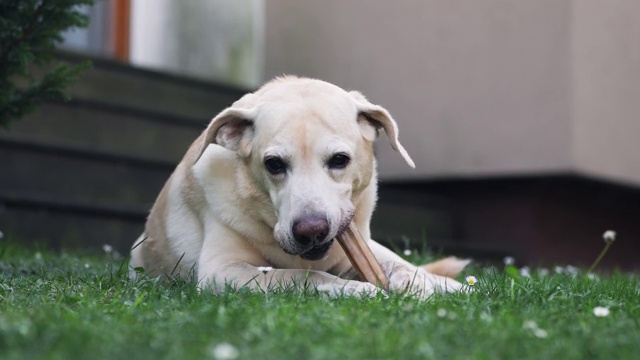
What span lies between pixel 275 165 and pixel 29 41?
Answer: 130 cm

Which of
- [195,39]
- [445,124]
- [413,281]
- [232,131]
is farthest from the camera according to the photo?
[195,39]

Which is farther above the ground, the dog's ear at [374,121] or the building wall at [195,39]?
the dog's ear at [374,121]

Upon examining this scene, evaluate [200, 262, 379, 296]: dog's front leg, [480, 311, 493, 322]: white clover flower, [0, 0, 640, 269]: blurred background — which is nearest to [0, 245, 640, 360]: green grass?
[480, 311, 493, 322]: white clover flower

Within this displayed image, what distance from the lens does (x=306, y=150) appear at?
3.80m

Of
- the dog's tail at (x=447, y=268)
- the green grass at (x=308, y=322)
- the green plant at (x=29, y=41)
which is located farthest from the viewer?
the dog's tail at (x=447, y=268)

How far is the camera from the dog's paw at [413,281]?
3.67 metres

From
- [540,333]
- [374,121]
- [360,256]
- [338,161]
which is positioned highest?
[374,121]

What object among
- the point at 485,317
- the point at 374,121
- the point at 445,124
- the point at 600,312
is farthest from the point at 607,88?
the point at 485,317

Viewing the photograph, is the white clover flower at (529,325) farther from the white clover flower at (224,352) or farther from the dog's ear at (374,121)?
the dog's ear at (374,121)

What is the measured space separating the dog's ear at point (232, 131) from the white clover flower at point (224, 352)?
5.62ft

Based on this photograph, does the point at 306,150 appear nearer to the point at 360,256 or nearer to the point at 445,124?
the point at 360,256

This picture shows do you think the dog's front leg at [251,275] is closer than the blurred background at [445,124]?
Yes

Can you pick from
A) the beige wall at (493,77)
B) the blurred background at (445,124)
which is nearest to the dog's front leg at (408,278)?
Result: the blurred background at (445,124)

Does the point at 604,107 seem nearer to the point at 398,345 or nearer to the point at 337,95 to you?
the point at 337,95
